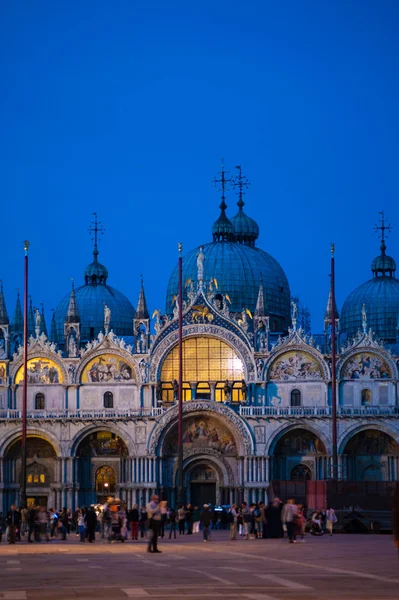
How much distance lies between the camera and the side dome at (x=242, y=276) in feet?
309

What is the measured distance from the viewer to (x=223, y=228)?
98500mm

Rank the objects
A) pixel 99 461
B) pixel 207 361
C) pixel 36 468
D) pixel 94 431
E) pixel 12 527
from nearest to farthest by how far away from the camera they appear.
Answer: pixel 12 527
pixel 94 431
pixel 207 361
pixel 99 461
pixel 36 468

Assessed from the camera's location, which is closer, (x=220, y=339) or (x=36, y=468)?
(x=220, y=339)

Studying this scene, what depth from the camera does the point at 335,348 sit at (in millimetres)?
82250

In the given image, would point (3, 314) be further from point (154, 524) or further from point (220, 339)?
point (154, 524)

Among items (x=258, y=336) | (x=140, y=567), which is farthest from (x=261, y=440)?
(x=140, y=567)

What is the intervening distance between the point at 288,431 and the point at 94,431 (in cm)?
1248

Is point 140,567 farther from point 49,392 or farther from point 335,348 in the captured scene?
point 49,392

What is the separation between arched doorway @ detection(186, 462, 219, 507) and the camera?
87.2 m

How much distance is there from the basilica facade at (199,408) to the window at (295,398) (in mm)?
90

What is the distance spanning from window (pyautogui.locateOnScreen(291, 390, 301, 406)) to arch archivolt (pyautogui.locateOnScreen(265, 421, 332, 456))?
1844 mm

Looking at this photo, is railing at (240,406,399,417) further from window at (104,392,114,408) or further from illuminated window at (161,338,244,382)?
window at (104,392,114,408)

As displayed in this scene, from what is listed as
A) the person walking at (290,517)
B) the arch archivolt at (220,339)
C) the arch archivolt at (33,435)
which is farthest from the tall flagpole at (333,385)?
the person walking at (290,517)

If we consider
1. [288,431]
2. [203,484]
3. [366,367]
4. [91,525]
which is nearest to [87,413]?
[203,484]
